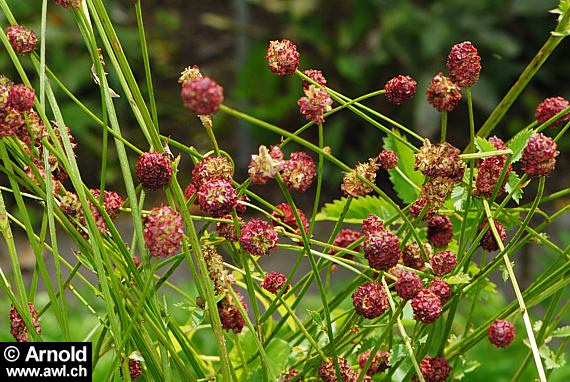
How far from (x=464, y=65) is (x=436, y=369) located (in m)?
0.20

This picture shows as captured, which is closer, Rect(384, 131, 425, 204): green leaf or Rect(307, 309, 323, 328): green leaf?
Rect(307, 309, 323, 328): green leaf

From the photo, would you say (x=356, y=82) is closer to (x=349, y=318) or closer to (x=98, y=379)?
(x=98, y=379)

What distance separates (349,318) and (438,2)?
91.0 inches

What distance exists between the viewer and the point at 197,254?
1.61 ft

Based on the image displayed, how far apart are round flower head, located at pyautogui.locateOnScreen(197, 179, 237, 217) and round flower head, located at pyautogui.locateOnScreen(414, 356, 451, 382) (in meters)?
0.19

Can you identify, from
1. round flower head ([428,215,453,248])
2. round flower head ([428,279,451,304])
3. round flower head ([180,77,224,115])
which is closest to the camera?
round flower head ([180,77,224,115])

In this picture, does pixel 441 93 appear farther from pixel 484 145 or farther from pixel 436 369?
pixel 436 369

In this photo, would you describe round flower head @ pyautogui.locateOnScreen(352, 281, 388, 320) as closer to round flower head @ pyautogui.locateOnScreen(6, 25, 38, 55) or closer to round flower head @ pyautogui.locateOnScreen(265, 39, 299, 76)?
round flower head @ pyautogui.locateOnScreen(265, 39, 299, 76)

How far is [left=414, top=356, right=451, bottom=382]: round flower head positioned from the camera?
596mm

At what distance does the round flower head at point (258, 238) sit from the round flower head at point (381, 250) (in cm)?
5

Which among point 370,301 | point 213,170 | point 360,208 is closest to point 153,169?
point 213,170

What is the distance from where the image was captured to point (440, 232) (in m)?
0.65

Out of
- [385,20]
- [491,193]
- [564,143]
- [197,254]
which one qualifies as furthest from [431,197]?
[564,143]

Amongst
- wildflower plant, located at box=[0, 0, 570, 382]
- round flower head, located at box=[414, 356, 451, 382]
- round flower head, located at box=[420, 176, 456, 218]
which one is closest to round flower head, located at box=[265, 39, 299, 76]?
wildflower plant, located at box=[0, 0, 570, 382]
